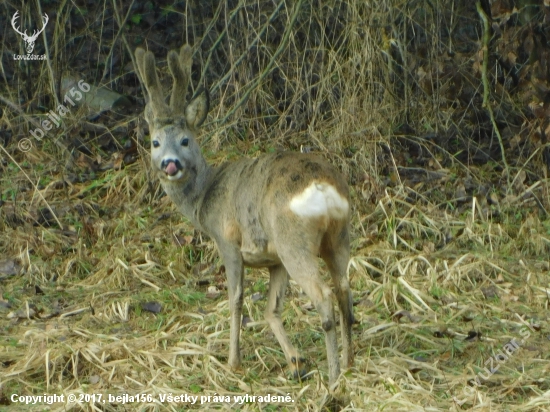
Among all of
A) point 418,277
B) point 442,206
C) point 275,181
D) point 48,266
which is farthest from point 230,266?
point 442,206

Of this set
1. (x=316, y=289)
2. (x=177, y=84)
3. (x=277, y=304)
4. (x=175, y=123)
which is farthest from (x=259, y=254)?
(x=177, y=84)

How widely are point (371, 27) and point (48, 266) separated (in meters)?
3.72

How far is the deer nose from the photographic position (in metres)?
6.43

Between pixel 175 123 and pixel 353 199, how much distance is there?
2618 mm

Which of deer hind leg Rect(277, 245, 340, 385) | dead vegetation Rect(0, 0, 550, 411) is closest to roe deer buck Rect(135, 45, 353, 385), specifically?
deer hind leg Rect(277, 245, 340, 385)

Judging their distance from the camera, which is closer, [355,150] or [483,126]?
[355,150]

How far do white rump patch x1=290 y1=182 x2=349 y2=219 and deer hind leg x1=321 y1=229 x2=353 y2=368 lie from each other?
0.73 ft

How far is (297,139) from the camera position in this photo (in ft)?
32.2

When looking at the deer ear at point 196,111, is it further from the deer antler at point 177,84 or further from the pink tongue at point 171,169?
the pink tongue at point 171,169

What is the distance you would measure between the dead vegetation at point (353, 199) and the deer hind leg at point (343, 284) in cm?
15

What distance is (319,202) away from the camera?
559 cm

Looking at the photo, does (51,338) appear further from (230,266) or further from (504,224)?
(504,224)

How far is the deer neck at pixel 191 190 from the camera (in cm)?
666

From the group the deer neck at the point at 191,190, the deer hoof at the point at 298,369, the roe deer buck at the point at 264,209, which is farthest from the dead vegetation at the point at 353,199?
the deer neck at the point at 191,190
